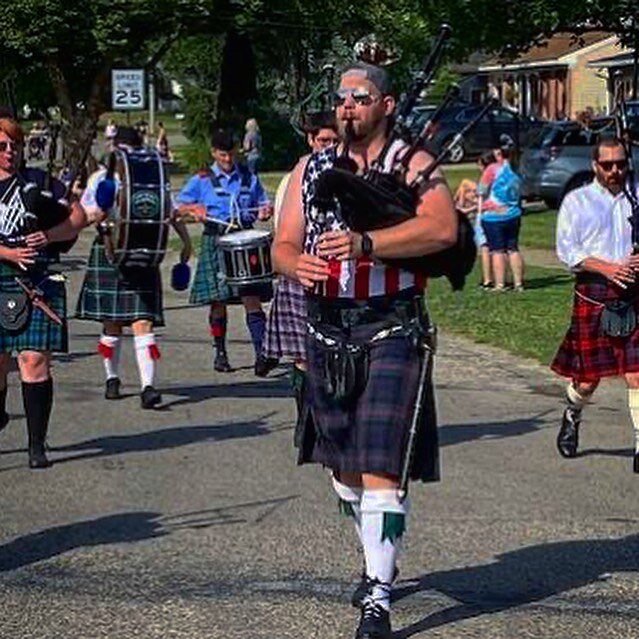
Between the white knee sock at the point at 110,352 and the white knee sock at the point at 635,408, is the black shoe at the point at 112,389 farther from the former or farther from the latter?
the white knee sock at the point at 635,408

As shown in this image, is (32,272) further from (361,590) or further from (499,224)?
(499,224)

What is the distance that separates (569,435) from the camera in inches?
361

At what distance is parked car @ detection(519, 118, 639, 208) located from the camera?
2883 centimetres

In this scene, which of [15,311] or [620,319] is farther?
[620,319]

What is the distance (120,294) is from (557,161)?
1912 cm

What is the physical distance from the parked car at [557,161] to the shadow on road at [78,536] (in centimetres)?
2165

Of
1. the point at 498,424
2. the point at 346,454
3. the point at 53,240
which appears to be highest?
the point at 53,240

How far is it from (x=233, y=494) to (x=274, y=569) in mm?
1508

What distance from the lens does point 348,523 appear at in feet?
24.3

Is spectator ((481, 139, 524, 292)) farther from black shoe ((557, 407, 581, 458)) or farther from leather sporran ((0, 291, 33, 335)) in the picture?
leather sporran ((0, 291, 33, 335))

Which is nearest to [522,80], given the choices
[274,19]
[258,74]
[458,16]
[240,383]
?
[258,74]

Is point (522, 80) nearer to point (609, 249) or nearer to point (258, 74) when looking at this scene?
point (258, 74)

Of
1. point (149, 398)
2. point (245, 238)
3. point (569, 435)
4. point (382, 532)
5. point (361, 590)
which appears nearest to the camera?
point (382, 532)

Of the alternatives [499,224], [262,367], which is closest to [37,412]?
[262,367]
